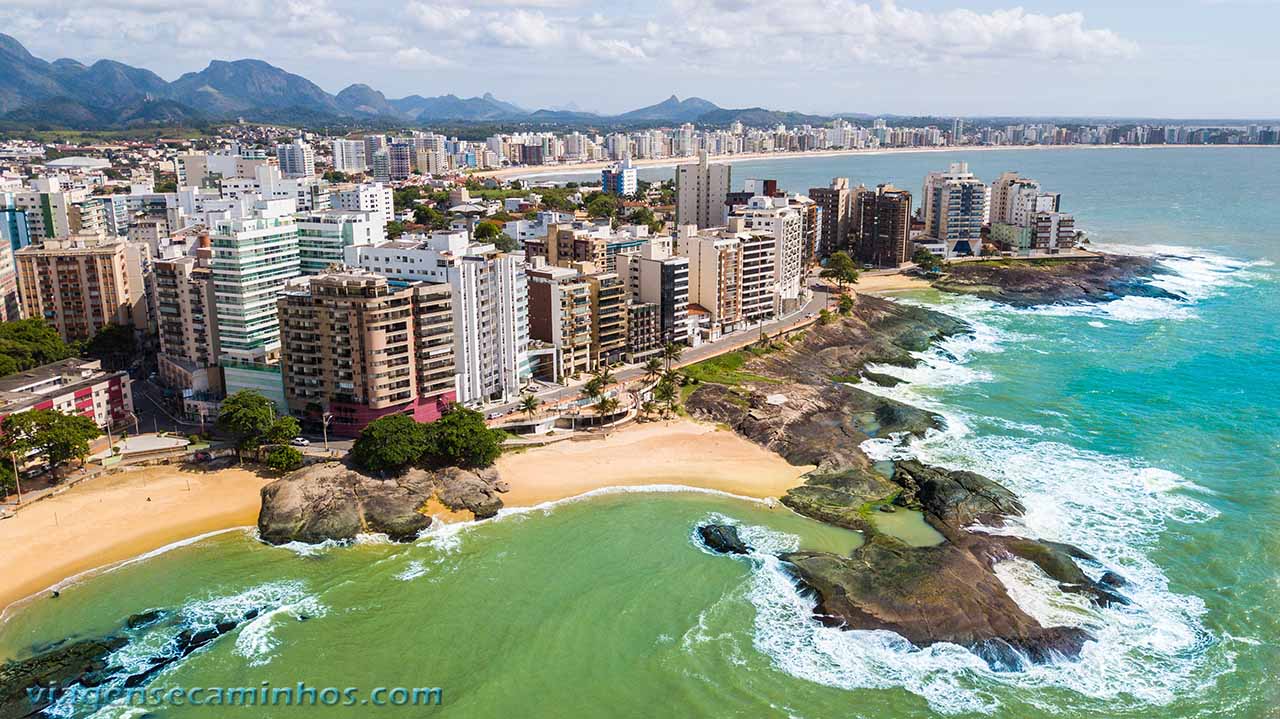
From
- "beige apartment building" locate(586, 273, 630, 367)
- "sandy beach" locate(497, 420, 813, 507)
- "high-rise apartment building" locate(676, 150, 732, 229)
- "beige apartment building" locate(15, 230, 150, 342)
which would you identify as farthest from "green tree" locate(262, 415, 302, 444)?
"high-rise apartment building" locate(676, 150, 732, 229)

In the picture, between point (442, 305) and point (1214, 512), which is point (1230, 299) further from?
point (442, 305)

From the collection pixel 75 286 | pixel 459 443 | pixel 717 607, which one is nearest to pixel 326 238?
Answer: pixel 75 286

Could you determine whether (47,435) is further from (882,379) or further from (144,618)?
(882,379)

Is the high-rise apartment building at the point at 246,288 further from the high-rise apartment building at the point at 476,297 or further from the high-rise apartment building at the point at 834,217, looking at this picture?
the high-rise apartment building at the point at 834,217

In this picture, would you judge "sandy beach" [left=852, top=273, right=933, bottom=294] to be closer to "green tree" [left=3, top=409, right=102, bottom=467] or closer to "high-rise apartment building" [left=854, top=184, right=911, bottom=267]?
"high-rise apartment building" [left=854, top=184, right=911, bottom=267]

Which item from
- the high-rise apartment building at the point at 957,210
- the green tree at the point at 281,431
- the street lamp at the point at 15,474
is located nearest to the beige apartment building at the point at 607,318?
the green tree at the point at 281,431

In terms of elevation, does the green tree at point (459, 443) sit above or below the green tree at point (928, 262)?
below
